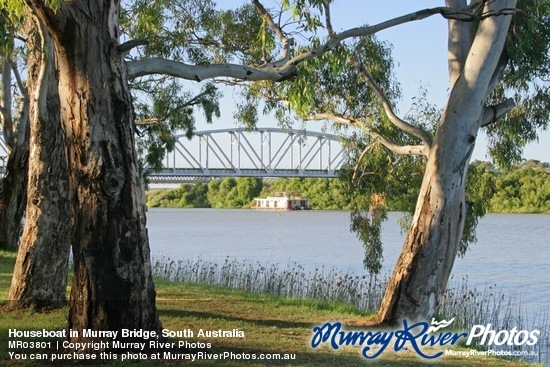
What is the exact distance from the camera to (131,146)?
15.3ft

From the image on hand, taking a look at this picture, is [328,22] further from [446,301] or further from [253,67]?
[446,301]

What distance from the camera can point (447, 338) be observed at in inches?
245

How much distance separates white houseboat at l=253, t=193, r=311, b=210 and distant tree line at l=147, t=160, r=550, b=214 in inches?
30.1

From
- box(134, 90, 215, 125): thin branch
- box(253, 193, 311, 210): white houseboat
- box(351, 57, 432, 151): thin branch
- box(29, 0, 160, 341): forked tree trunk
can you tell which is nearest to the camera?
box(29, 0, 160, 341): forked tree trunk

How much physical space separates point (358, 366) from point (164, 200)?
228 ft

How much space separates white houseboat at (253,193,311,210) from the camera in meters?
58.6

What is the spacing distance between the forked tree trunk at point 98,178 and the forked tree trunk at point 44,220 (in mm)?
1700

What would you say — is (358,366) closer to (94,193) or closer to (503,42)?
(94,193)

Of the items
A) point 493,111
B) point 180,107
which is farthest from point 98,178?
point 180,107

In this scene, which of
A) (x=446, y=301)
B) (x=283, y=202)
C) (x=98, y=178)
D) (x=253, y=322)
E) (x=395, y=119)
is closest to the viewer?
(x=98, y=178)

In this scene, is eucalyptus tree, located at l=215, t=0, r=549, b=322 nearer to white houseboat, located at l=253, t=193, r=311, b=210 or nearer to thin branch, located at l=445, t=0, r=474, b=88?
thin branch, located at l=445, t=0, r=474, b=88

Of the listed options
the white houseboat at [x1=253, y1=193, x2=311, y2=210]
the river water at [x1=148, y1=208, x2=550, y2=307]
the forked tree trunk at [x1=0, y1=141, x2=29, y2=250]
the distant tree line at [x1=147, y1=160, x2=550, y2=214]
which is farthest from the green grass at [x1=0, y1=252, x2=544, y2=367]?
the white houseboat at [x1=253, y1=193, x2=311, y2=210]

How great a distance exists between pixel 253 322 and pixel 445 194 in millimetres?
2054

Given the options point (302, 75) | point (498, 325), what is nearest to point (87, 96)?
point (302, 75)
